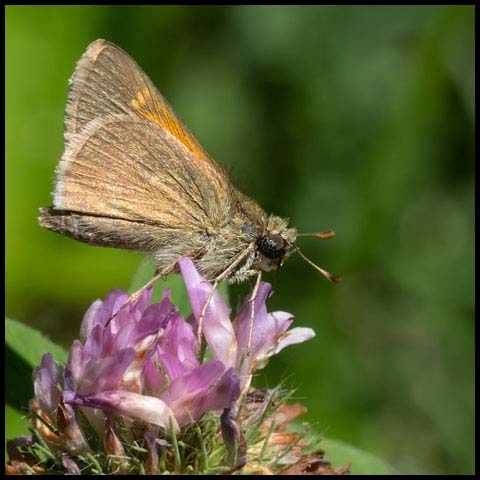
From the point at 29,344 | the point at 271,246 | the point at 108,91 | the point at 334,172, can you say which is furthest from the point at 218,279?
the point at 334,172

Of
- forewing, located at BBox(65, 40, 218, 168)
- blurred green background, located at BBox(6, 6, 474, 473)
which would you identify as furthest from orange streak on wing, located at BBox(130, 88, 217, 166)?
blurred green background, located at BBox(6, 6, 474, 473)

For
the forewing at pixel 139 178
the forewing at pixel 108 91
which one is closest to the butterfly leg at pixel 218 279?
the forewing at pixel 139 178

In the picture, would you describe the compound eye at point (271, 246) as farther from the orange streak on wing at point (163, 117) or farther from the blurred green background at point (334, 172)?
the blurred green background at point (334, 172)

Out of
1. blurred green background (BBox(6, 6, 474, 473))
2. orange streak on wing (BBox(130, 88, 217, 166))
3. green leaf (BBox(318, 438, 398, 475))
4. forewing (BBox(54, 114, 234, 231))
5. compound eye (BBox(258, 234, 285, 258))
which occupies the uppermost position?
blurred green background (BBox(6, 6, 474, 473))

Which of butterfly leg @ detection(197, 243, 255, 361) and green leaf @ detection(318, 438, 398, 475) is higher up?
butterfly leg @ detection(197, 243, 255, 361)

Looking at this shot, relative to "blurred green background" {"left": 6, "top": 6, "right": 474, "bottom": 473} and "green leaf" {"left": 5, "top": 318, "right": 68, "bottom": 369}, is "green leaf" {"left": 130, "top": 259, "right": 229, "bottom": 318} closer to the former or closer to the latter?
"green leaf" {"left": 5, "top": 318, "right": 68, "bottom": 369}

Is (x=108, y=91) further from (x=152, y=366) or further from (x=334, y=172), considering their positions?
(x=334, y=172)
